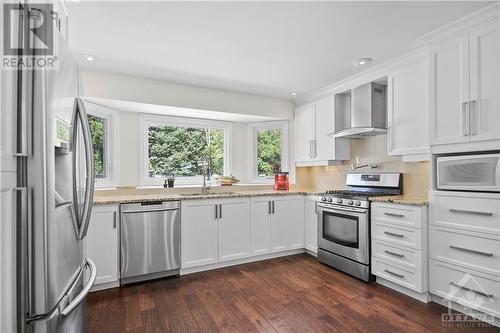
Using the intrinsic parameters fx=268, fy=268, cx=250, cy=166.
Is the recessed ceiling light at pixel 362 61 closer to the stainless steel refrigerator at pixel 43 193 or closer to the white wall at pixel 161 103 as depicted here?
the white wall at pixel 161 103

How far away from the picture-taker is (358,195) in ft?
10.1

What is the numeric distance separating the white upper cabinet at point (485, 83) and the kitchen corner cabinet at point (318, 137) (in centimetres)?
170

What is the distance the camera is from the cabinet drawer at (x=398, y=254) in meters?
2.42

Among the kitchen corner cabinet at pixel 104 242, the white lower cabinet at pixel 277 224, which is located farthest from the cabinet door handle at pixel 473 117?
Answer: the kitchen corner cabinet at pixel 104 242

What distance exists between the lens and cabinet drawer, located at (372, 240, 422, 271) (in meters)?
2.42

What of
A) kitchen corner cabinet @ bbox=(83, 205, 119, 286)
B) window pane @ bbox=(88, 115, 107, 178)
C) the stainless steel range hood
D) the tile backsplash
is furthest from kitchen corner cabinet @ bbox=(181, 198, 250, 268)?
the stainless steel range hood

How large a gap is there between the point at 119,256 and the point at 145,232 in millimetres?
340

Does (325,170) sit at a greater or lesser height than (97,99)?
lesser

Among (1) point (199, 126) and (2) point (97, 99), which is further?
(1) point (199, 126)

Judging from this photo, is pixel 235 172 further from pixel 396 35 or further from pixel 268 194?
pixel 396 35

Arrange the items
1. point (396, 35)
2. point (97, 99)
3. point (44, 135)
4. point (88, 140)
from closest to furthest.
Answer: point (44, 135) → point (88, 140) → point (396, 35) → point (97, 99)

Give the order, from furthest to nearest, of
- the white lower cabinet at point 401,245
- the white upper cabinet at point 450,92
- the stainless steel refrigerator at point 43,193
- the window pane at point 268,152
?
1. the window pane at point 268,152
2. the white lower cabinet at point 401,245
3. the white upper cabinet at point 450,92
4. the stainless steel refrigerator at point 43,193

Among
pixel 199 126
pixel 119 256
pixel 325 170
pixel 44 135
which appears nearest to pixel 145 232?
pixel 119 256

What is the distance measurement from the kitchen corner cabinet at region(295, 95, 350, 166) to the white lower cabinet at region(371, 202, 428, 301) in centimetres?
114
